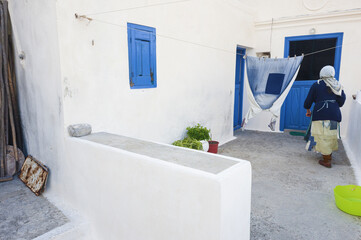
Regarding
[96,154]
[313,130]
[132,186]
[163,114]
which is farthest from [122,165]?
[313,130]

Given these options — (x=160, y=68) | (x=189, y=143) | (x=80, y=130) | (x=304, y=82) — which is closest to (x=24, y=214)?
(x=80, y=130)

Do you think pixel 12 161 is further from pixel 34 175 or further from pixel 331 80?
pixel 331 80

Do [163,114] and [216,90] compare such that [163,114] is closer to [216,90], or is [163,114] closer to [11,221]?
[216,90]

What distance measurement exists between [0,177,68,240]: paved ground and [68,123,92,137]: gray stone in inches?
33.1

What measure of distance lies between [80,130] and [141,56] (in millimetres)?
1360

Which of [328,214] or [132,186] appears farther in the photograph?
[328,214]

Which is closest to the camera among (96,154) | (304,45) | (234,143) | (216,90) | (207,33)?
(96,154)

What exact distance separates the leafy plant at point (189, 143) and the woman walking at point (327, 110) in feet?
6.36

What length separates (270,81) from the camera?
511cm

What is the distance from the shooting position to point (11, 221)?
8.61ft

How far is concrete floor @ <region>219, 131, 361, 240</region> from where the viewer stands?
8.84 feet

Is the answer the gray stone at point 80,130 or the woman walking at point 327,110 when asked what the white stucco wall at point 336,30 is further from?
the gray stone at point 80,130

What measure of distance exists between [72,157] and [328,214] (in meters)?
2.88

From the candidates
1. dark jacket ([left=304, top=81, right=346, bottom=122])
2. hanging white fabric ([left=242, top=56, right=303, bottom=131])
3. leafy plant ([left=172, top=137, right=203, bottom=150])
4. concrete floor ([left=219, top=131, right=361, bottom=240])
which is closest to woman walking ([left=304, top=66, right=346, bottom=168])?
dark jacket ([left=304, top=81, right=346, bottom=122])
